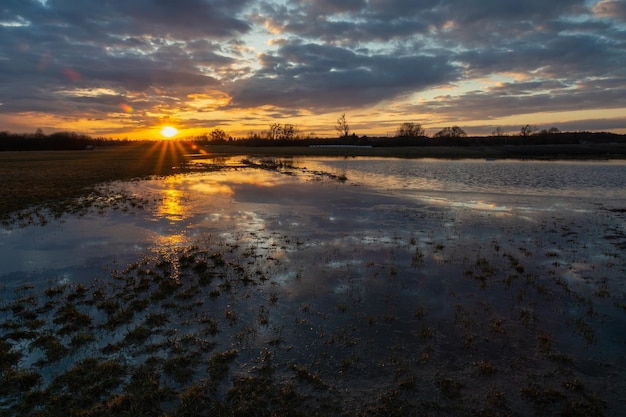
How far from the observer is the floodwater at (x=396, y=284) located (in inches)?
235

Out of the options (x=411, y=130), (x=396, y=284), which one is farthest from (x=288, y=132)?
(x=396, y=284)

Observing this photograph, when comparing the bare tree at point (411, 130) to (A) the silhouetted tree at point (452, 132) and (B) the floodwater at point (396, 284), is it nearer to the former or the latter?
(A) the silhouetted tree at point (452, 132)

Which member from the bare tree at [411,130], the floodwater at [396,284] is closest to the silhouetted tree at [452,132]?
the bare tree at [411,130]

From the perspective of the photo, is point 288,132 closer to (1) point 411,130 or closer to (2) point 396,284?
(1) point 411,130

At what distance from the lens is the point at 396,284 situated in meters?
9.78

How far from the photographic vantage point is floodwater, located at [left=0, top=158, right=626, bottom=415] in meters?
5.98

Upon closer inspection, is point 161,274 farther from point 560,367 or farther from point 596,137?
point 596,137

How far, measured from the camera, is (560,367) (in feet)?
20.1

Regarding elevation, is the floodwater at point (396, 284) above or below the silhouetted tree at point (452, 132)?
below

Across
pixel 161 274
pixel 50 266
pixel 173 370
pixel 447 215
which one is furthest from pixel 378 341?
pixel 447 215

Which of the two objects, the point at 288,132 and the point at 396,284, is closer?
the point at 396,284

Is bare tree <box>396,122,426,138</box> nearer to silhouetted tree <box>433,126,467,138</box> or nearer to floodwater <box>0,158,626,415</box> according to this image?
silhouetted tree <box>433,126,467,138</box>

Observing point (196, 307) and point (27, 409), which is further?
point (196, 307)

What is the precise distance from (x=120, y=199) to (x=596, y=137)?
17137cm
